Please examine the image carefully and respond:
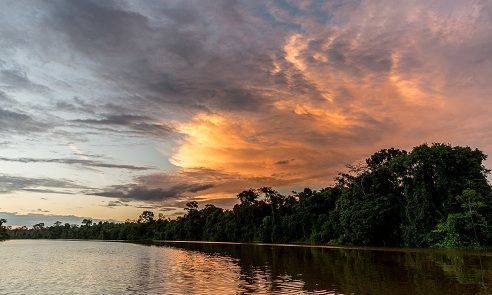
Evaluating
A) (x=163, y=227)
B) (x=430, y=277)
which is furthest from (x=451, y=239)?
(x=163, y=227)

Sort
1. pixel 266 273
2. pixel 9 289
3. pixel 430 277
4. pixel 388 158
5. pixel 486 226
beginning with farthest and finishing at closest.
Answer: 1. pixel 388 158
2. pixel 486 226
3. pixel 266 273
4. pixel 430 277
5. pixel 9 289

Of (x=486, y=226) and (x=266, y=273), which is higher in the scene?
(x=486, y=226)

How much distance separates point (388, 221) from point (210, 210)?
100 meters

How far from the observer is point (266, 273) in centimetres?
3138

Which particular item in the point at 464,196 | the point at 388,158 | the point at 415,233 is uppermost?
the point at 388,158

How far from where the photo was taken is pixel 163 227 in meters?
188

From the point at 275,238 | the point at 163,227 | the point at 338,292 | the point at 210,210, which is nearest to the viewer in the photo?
the point at 338,292

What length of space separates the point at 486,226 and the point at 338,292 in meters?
45.7

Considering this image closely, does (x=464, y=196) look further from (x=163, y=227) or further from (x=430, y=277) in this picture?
(x=163, y=227)

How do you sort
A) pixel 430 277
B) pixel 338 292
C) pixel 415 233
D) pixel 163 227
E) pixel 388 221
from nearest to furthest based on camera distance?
1. pixel 338 292
2. pixel 430 277
3. pixel 415 233
4. pixel 388 221
5. pixel 163 227

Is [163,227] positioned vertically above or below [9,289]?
above

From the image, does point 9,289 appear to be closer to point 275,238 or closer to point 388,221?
point 388,221

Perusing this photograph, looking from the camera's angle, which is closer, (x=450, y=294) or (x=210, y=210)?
(x=450, y=294)

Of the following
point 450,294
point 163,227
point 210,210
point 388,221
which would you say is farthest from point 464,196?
point 163,227
